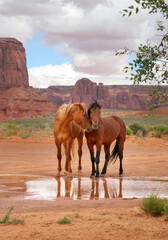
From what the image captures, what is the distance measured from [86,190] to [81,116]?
2672mm

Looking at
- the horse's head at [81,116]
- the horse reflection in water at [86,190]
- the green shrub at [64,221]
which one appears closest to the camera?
the green shrub at [64,221]

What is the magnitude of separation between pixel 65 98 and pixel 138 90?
37789 millimetres

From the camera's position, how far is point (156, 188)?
32.1ft

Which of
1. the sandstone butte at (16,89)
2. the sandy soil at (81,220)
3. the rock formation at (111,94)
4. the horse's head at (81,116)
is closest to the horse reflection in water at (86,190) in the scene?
the sandy soil at (81,220)

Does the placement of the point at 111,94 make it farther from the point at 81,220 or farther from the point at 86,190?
the point at 81,220

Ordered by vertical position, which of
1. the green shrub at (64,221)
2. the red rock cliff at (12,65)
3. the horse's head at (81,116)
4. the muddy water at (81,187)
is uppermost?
the red rock cliff at (12,65)

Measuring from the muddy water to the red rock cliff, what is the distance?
106812 millimetres

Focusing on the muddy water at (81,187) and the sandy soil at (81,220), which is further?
the muddy water at (81,187)

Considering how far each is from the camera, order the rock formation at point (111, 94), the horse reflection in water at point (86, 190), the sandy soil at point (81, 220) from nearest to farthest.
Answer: the sandy soil at point (81, 220)
the horse reflection in water at point (86, 190)
the rock formation at point (111, 94)

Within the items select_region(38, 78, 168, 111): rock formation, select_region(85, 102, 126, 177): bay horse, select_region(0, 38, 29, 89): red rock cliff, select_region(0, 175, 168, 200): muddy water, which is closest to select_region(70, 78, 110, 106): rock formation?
select_region(38, 78, 168, 111): rock formation

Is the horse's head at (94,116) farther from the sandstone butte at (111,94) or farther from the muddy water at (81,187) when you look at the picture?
the sandstone butte at (111,94)

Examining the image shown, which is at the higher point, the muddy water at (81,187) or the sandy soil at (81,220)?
the sandy soil at (81,220)

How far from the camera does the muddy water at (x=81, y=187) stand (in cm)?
859

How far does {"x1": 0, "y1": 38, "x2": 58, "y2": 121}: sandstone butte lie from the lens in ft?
342
